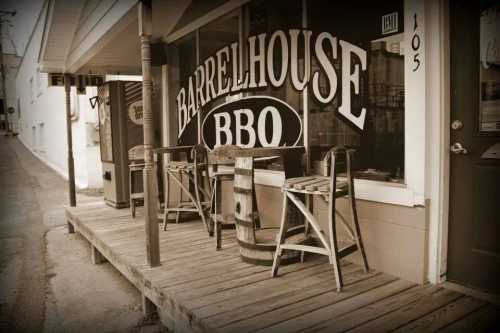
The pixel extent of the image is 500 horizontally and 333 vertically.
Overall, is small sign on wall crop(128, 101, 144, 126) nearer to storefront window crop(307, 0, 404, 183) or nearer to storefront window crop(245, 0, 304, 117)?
storefront window crop(245, 0, 304, 117)

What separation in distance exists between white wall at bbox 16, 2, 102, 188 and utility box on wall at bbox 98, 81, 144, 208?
1773mm

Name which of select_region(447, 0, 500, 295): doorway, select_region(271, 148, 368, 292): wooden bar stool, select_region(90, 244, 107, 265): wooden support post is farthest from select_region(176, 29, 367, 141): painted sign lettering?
select_region(90, 244, 107, 265): wooden support post

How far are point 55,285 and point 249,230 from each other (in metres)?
2.63

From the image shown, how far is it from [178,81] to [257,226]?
115 inches

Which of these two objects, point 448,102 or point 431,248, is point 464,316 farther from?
point 448,102

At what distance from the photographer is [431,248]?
2713mm

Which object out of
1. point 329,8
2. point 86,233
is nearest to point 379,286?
point 329,8

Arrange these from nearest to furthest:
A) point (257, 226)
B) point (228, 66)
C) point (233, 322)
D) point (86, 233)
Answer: point (233, 322) → point (257, 226) → point (228, 66) → point (86, 233)

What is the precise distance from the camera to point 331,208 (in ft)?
8.71

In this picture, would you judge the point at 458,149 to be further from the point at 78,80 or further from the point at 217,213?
the point at 78,80

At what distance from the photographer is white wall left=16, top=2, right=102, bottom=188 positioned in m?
10.6

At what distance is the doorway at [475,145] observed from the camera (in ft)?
8.07

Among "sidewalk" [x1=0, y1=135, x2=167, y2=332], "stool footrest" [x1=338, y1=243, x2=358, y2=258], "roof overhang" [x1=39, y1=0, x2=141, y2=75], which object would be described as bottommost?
"sidewalk" [x1=0, y1=135, x2=167, y2=332]

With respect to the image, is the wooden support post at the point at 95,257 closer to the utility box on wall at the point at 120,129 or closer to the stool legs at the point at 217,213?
the utility box on wall at the point at 120,129
